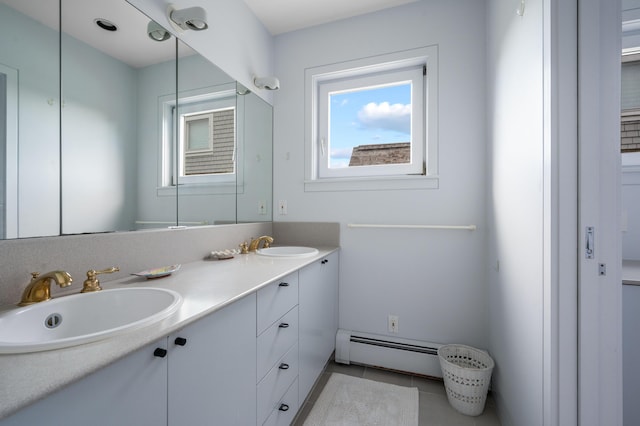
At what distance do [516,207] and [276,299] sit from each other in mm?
1151

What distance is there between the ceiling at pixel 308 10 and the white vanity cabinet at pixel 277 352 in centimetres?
186

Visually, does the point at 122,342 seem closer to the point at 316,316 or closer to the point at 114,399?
the point at 114,399

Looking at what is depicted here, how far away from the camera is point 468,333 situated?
5.74ft

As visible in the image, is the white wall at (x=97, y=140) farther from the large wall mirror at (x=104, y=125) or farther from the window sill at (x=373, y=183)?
the window sill at (x=373, y=183)

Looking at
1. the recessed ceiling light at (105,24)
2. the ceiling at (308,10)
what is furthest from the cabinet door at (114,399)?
the ceiling at (308,10)

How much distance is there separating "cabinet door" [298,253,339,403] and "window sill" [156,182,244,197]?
75 cm

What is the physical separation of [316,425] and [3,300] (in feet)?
4.47

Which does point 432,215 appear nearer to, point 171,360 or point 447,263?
point 447,263

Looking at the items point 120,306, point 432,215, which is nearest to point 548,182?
point 432,215

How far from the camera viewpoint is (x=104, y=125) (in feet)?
3.45

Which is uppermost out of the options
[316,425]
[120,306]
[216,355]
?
[120,306]

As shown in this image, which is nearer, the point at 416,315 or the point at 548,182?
the point at 548,182

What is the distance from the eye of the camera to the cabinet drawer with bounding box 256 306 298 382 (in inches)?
40.4

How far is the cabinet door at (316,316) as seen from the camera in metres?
1.40
